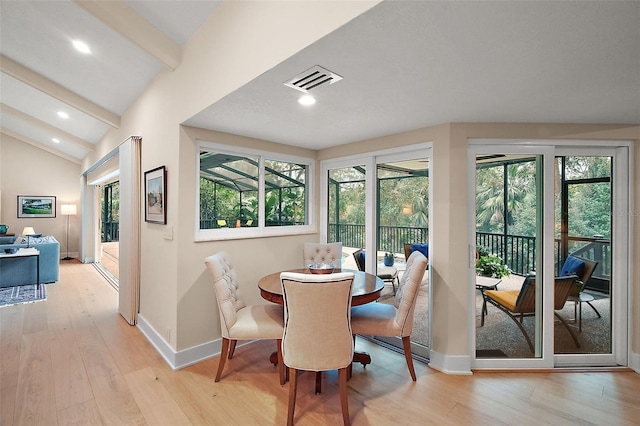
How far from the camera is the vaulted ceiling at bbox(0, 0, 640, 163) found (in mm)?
1229

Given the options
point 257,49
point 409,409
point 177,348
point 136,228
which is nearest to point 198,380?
point 177,348

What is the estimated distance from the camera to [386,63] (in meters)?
1.56

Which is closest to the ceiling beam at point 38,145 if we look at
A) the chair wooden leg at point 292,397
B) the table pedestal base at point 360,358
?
the table pedestal base at point 360,358

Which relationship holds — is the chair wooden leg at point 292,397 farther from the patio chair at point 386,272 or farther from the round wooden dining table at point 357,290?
the patio chair at point 386,272

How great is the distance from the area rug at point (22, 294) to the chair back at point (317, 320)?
5.02 m

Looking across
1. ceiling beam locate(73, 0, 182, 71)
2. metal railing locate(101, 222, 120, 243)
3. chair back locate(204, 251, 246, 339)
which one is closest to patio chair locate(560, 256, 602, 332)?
chair back locate(204, 251, 246, 339)

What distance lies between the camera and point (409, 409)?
2.05 m

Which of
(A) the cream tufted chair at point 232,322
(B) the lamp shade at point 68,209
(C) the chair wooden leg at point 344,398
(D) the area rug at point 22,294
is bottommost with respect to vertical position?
(D) the area rug at point 22,294

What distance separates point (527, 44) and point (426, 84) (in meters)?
0.55

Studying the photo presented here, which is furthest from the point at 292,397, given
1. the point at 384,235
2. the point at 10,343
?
the point at 10,343

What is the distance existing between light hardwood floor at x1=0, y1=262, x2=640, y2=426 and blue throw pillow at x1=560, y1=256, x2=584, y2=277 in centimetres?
87

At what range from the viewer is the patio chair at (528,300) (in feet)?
8.64

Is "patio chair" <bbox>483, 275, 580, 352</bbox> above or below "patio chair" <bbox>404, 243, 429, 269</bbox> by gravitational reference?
below

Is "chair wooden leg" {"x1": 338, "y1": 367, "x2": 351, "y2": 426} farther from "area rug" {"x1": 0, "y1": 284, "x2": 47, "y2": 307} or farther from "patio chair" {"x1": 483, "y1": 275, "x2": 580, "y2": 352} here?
"area rug" {"x1": 0, "y1": 284, "x2": 47, "y2": 307}
